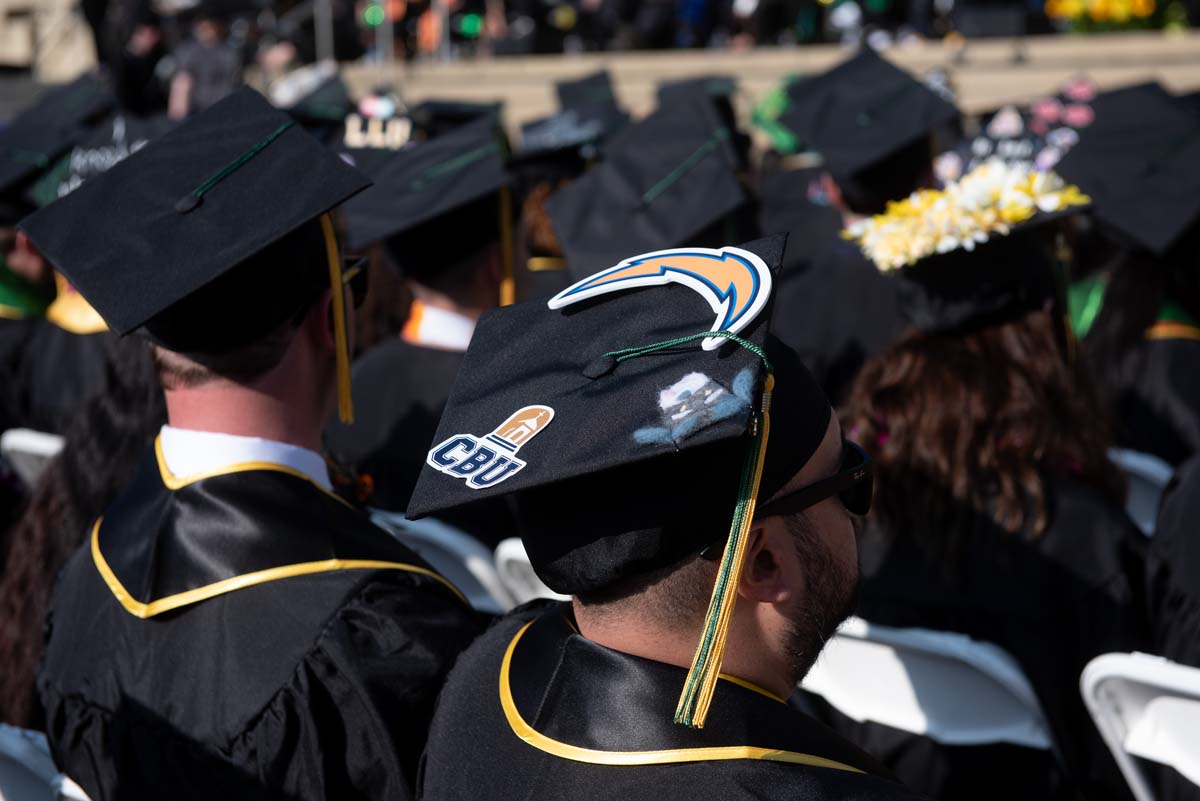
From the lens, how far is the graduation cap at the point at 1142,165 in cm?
379

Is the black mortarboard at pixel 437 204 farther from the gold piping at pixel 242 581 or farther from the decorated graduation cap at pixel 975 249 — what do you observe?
the gold piping at pixel 242 581

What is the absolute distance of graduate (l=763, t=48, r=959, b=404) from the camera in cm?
429

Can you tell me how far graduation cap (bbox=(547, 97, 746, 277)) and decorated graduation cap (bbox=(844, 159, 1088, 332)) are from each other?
42.9 inches

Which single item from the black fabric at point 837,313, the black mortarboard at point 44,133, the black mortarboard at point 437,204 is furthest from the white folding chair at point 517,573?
the black mortarboard at point 44,133

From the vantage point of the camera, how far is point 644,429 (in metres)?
1.35

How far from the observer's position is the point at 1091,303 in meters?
4.64

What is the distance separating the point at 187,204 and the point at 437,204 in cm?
149

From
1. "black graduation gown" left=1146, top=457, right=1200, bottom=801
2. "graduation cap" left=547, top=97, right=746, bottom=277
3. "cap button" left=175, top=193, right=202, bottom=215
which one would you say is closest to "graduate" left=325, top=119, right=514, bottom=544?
"graduation cap" left=547, top=97, right=746, bottom=277

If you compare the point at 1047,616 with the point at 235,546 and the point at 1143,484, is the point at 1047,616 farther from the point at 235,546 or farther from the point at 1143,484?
the point at 235,546

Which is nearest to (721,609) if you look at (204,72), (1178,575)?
(1178,575)

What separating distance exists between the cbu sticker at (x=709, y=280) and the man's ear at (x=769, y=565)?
24 cm

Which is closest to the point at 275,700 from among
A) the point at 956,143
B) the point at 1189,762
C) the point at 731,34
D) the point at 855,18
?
the point at 1189,762

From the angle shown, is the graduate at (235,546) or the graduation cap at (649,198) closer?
the graduate at (235,546)

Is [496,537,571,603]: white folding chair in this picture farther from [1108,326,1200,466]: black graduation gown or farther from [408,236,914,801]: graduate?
[1108,326,1200,466]: black graduation gown
